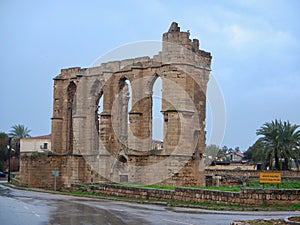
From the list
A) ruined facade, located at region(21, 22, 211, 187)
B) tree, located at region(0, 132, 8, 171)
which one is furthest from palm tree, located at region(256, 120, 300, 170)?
tree, located at region(0, 132, 8, 171)

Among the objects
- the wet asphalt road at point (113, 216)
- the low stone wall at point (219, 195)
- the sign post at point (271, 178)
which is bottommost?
the wet asphalt road at point (113, 216)

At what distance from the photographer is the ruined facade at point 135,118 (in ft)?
97.2

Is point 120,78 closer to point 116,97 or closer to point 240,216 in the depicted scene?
point 116,97

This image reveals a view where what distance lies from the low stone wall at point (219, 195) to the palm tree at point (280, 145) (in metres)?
21.0

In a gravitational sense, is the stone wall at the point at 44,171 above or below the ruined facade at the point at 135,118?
below

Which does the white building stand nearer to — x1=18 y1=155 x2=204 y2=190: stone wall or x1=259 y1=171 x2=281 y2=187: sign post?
x1=18 y1=155 x2=204 y2=190: stone wall

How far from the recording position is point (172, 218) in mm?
15875

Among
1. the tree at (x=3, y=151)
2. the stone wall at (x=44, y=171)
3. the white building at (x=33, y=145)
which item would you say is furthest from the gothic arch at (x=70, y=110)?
the tree at (x=3, y=151)

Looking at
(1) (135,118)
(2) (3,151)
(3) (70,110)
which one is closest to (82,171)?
(3) (70,110)

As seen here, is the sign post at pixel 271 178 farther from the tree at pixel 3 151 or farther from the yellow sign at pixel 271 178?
the tree at pixel 3 151

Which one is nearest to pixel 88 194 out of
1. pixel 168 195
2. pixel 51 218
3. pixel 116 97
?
pixel 168 195

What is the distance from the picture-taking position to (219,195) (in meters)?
20.1

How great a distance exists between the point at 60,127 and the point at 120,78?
8.26m

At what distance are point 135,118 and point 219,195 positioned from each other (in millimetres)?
13531
